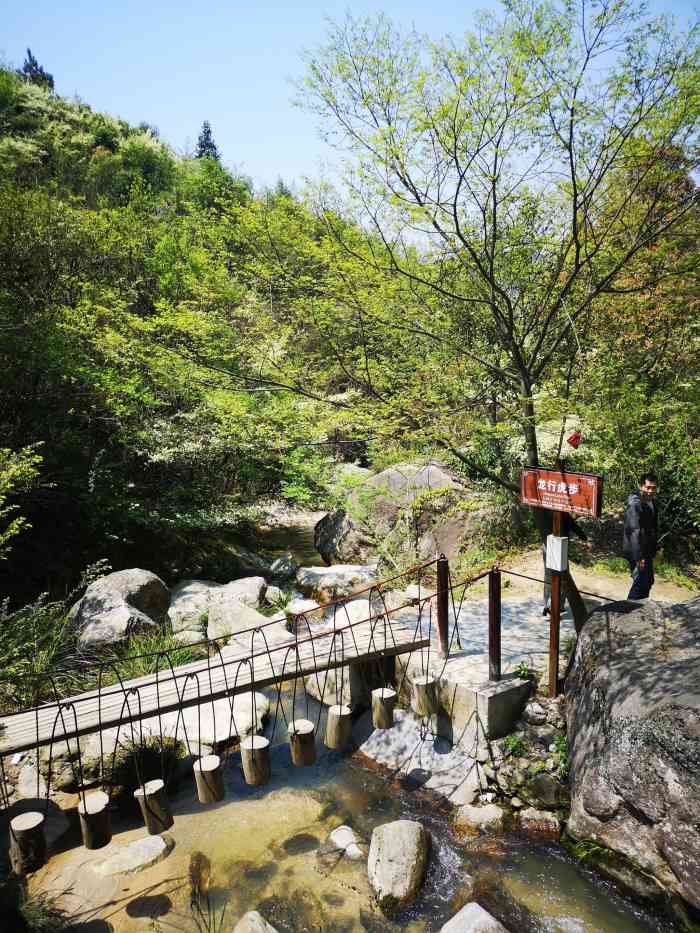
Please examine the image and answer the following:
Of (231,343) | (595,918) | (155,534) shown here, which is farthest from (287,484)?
(595,918)

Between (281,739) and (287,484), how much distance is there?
596 centimetres

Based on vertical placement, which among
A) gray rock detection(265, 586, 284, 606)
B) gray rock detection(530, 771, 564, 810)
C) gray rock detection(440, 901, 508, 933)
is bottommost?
gray rock detection(440, 901, 508, 933)

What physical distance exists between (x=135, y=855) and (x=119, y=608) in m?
3.40

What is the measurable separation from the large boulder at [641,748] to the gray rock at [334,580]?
16.6ft

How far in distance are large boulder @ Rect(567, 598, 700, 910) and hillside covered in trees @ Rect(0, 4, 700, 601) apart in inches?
79.1

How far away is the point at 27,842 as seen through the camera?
10.6 ft

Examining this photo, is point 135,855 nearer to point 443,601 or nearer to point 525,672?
point 443,601

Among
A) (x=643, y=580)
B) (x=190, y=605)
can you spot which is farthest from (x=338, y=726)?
(x=190, y=605)

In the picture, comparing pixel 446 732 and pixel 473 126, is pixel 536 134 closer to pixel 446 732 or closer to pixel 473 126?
pixel 473 126

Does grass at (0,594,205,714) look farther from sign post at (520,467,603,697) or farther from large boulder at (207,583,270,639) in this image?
sign post at (520,467,603,697)

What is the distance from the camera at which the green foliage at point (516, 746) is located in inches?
187

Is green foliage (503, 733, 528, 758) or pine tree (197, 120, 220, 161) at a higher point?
pine tree (197, 120, 220, 161)

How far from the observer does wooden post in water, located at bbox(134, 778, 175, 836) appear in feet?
11.8

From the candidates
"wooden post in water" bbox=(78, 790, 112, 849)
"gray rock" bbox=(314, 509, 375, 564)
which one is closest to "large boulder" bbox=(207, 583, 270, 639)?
"gray rock" bbox=(314, 509, 375, 564)
